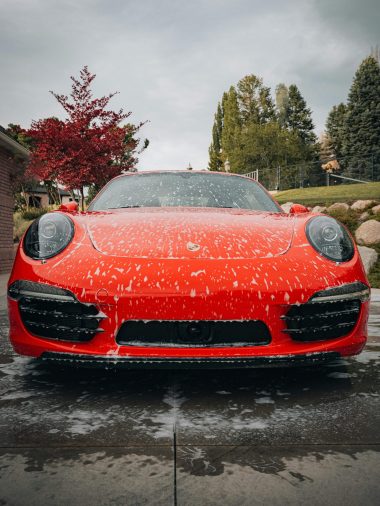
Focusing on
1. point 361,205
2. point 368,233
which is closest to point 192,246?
point 368,233

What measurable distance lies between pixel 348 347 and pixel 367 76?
45.6m

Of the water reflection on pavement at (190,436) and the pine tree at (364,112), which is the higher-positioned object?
the pine tree at (364,112)

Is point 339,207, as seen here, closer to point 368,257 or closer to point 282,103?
point 368,257

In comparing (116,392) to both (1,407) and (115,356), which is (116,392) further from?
(1,407)

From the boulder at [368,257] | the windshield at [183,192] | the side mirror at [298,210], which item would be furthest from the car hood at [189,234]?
the boulder at [368,257]

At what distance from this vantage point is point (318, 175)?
2316cm

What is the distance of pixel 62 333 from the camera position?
1989mm

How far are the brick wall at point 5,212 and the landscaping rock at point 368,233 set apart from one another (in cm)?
775

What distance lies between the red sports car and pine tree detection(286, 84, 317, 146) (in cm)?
5902

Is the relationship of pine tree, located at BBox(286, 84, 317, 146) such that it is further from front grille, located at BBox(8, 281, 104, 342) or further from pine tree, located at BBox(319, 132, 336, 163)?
front grille, located at BBox(8, 281, 104, 342)

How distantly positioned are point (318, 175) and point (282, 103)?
132 ft

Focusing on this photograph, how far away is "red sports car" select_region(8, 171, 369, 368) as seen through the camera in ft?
6.17

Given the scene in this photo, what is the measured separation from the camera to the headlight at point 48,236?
2.14 metres

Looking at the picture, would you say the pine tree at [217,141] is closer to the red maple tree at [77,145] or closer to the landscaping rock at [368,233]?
the red maple tree at [77,145]
